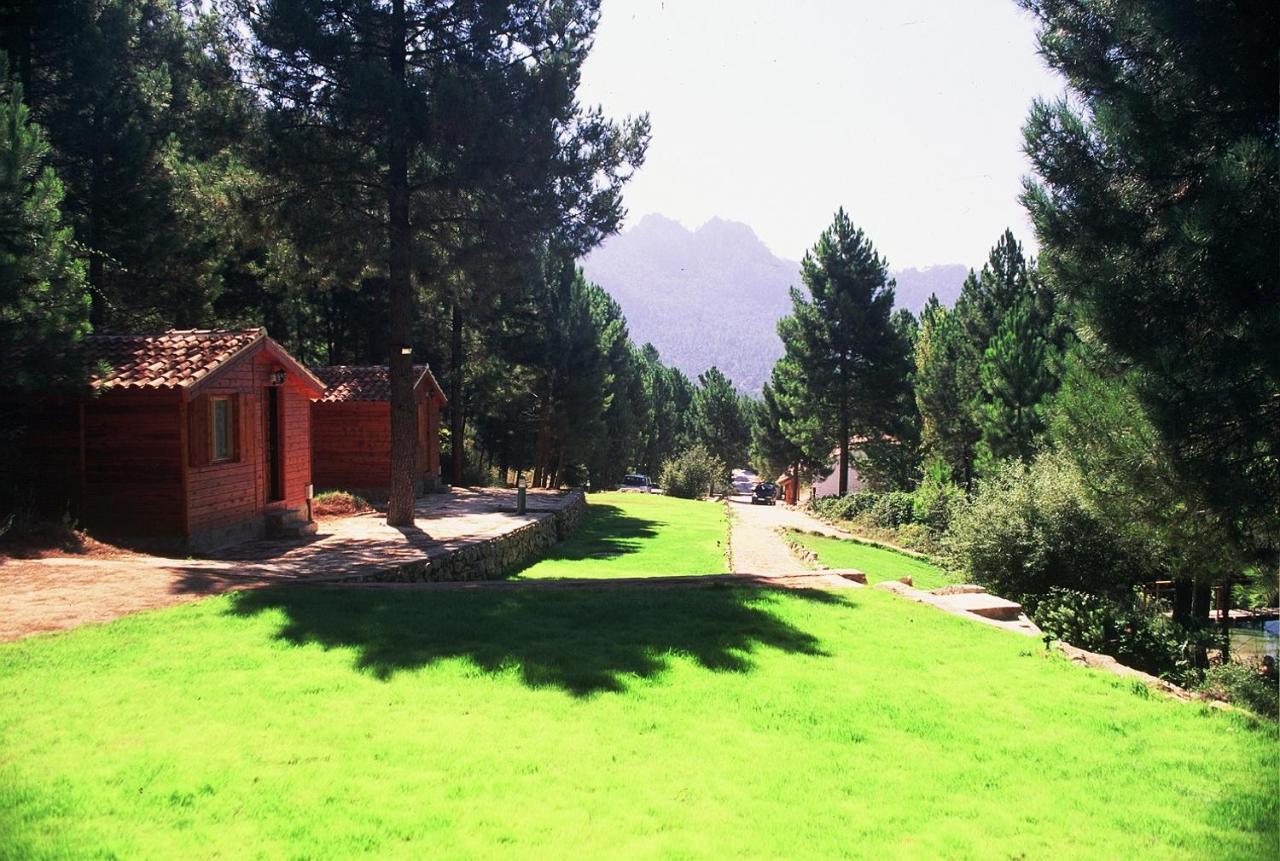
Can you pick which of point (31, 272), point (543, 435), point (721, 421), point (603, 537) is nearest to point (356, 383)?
point (603, 537)

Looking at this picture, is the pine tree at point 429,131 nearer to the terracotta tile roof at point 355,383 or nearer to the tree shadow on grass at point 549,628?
the terracotta tile roof at point 355,383

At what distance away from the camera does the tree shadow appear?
1950 centimetres

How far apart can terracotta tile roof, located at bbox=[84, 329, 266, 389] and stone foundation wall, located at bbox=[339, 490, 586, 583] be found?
4353 millimetres

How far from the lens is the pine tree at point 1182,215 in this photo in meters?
6.99

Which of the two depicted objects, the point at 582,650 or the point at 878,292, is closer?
the point at 582,650

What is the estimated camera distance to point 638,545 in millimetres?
22031

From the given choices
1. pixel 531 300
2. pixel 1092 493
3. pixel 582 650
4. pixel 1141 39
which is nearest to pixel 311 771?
pixel 582 650

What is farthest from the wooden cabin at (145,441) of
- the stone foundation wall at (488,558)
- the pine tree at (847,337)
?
the pine tree at (847,337)

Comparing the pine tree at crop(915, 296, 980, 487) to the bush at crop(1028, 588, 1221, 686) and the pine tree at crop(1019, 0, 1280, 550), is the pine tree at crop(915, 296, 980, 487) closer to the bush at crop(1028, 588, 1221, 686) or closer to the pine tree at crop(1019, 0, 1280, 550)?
the bush at crop(1028, 588, 1221, 686)

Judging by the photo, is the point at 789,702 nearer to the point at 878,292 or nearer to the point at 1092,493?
the point at 1092,493

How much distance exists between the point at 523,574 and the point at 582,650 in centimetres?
895

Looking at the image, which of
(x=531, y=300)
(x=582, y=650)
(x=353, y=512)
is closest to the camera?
(x=582, y=650)

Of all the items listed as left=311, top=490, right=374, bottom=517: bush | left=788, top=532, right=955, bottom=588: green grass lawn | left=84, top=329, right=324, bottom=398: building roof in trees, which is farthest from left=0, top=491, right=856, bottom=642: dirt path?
left=788, top=532, right=955, bottom=588: green grass lawn

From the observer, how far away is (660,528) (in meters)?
26.9
